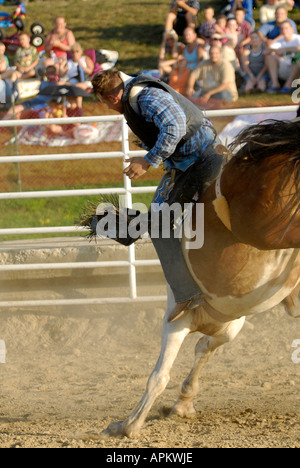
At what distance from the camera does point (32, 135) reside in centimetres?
750

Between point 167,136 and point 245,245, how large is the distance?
24.9 inches

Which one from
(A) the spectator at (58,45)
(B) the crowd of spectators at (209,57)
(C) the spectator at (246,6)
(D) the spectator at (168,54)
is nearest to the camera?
(B) the crowd of spectators at (209,57)

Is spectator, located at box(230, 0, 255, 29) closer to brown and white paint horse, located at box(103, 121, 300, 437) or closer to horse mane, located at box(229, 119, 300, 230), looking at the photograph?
brown and white paint horse, located at box(103, 121, 300, 437)

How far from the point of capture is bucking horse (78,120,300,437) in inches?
112

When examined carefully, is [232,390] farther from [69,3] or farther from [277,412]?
[69,3]

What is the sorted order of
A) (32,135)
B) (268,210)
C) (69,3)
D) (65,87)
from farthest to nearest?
(69,3) → (65,87) → (32,135) → (268,210)

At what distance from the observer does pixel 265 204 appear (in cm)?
287

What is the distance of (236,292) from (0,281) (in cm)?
330

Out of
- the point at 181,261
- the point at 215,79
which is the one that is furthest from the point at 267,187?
the point at 215,79

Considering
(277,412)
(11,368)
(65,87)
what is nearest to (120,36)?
(65,87)

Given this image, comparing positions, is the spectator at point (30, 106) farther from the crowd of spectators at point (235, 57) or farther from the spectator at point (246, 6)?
the spectator at point (246, 6)

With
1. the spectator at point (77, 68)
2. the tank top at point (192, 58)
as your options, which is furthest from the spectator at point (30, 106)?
the tank top at point (192, 58)

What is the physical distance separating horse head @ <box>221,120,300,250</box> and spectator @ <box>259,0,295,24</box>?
7.40 metres

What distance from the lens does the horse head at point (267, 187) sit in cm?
283
